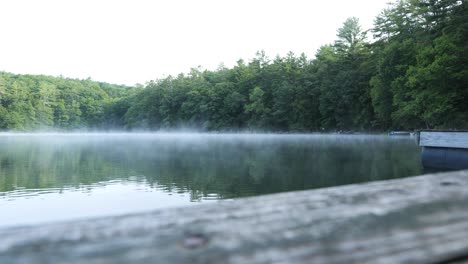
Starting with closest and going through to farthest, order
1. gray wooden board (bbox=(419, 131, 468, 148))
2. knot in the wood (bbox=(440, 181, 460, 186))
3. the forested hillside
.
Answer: knot in the wood (bbox=(440, 181, 460, 186))
gray wooden board (bbox=(419, 131, 468, 148))
the forested hillside

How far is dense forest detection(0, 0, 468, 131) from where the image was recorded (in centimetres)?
2888

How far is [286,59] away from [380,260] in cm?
8050

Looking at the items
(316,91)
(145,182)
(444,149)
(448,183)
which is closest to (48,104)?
(316,91)

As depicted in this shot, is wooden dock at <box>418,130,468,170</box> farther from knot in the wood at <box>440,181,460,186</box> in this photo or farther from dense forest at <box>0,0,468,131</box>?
dense forest at <box>0,0,468,131</box>

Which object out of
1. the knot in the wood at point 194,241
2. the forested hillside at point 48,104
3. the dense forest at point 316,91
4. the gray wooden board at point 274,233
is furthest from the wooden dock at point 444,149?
the forested hillside at point 48,104

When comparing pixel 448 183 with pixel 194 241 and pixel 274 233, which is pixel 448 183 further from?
pixel 194 241

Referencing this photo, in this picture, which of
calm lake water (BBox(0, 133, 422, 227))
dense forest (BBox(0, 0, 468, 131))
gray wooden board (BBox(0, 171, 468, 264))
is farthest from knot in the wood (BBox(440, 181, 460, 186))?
dense forest (BBox(0, 0, 468, 131))

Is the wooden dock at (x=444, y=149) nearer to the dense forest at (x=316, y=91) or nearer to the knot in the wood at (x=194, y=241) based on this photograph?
the knot in the wood at (x=194, y=241)

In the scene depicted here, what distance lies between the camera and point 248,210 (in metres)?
0.95

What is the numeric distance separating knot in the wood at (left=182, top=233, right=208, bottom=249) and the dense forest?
98.1ft

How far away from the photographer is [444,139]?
11.9 meters

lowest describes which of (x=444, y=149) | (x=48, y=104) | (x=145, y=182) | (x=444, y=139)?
(x=145, y=182)

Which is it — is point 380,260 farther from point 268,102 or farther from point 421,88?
point 268,102

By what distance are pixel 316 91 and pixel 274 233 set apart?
216 feet
